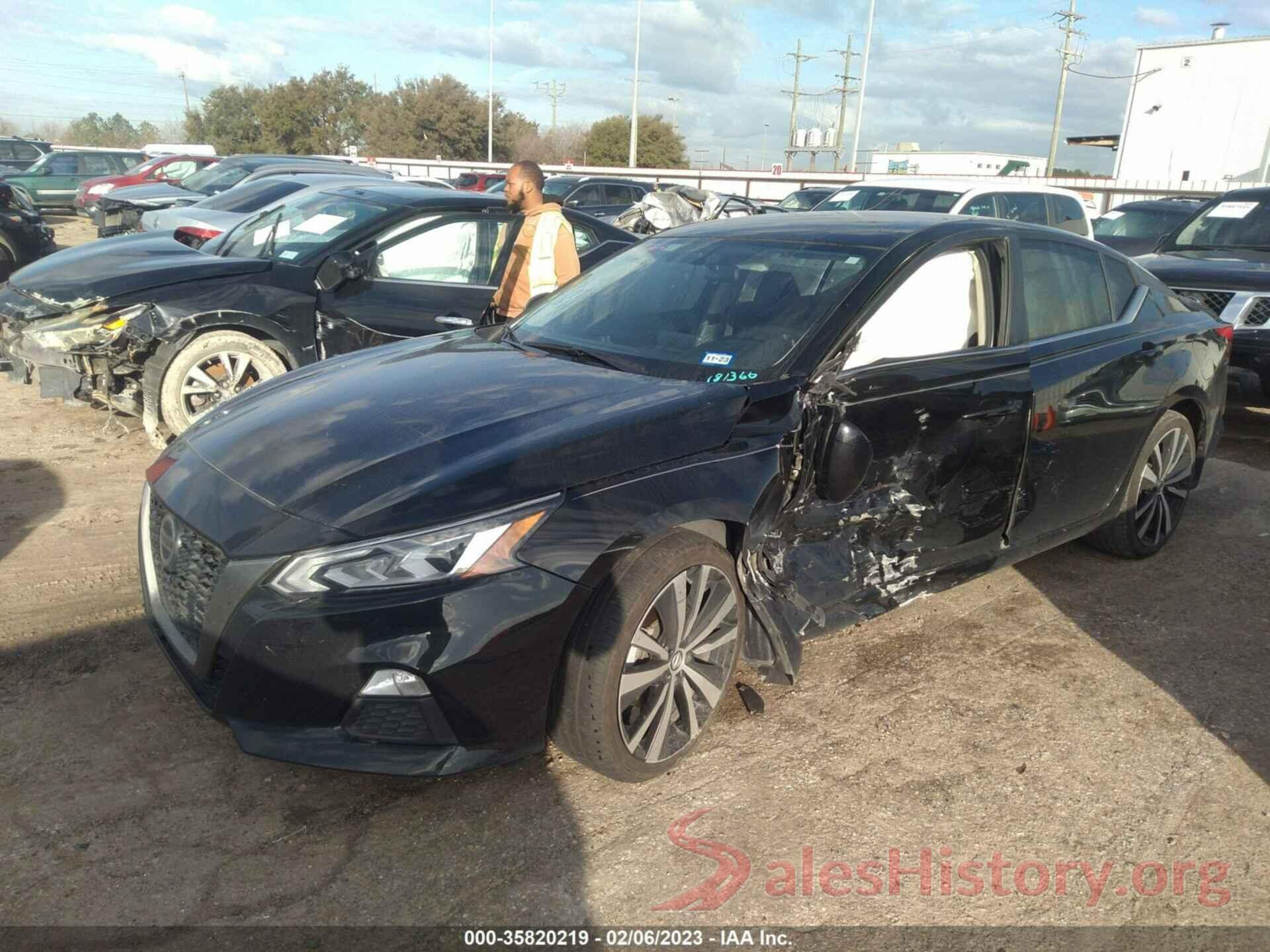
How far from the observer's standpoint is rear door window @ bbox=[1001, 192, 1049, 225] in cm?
1104

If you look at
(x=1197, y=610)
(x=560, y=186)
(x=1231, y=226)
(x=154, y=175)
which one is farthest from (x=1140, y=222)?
(x=154, y=175)

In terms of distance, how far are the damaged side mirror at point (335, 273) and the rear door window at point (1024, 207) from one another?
7.63m

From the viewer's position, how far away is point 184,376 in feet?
18.9

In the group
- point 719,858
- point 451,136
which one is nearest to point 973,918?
point 719,858

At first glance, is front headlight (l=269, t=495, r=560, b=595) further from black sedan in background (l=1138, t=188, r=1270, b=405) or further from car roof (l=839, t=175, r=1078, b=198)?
car roof (l=839, t=175, r=1078, b=198)

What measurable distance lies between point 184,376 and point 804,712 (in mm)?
4155

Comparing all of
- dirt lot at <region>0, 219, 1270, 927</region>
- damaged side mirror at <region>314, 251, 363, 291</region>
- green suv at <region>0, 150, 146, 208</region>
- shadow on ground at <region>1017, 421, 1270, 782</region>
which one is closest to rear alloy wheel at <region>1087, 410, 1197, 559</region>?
shadow on ground at <region>1017, 421, 1270, 782</region>

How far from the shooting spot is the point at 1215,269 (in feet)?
25.7

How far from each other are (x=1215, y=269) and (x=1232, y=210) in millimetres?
1629

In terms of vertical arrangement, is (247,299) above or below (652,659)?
above

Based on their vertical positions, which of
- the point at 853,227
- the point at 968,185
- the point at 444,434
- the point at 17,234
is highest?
the point at 968,185

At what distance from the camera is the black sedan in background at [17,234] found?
12.3 m

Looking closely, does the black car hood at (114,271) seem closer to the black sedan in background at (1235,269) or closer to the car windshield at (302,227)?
the car windshield at (302,227)

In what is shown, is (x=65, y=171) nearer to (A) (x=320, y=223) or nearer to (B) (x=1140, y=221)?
(A) (x=320, y=223)
